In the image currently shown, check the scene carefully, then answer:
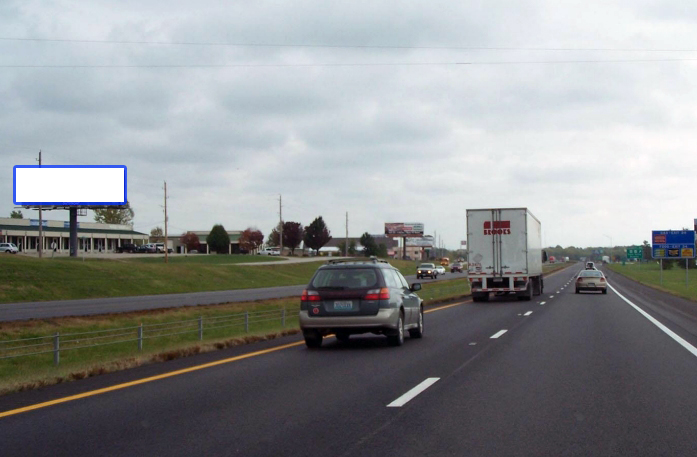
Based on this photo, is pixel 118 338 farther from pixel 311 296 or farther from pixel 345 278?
pixel 345 278

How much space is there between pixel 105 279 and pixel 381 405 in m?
50.6

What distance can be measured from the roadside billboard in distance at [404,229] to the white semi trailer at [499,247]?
14415cm

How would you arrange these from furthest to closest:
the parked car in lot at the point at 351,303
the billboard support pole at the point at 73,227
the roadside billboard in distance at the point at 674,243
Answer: the billboard support pole at the point at 73,227 → the roadside billboard in distance at the point at 674,243 → the parked car in lot at the point at 351,303

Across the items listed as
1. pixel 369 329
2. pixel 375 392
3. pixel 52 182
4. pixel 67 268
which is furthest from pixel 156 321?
pixel 52 182

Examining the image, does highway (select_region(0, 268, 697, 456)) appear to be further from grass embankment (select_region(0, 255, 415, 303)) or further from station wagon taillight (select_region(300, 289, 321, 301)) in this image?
grass embankment (select_region(0, 255, 415, 303))

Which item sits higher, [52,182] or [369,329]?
[52,182]

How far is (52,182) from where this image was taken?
203ft

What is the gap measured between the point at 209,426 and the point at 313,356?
21.4 ft

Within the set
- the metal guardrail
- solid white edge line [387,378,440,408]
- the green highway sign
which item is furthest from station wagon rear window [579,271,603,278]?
the green highway sign

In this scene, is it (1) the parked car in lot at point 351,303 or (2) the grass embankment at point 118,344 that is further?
(1) the parked car in lot at point 351,303

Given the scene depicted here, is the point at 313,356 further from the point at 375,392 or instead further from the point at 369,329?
the point at 375,392

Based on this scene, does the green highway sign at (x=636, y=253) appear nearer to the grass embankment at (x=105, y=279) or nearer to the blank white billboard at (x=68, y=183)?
the grass embankment at (x=105, y=279)

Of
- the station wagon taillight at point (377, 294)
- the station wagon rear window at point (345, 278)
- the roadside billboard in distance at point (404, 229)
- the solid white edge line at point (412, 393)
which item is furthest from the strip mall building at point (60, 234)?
the solid white edge line at point (412, 393)

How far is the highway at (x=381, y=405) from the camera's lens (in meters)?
6.95
